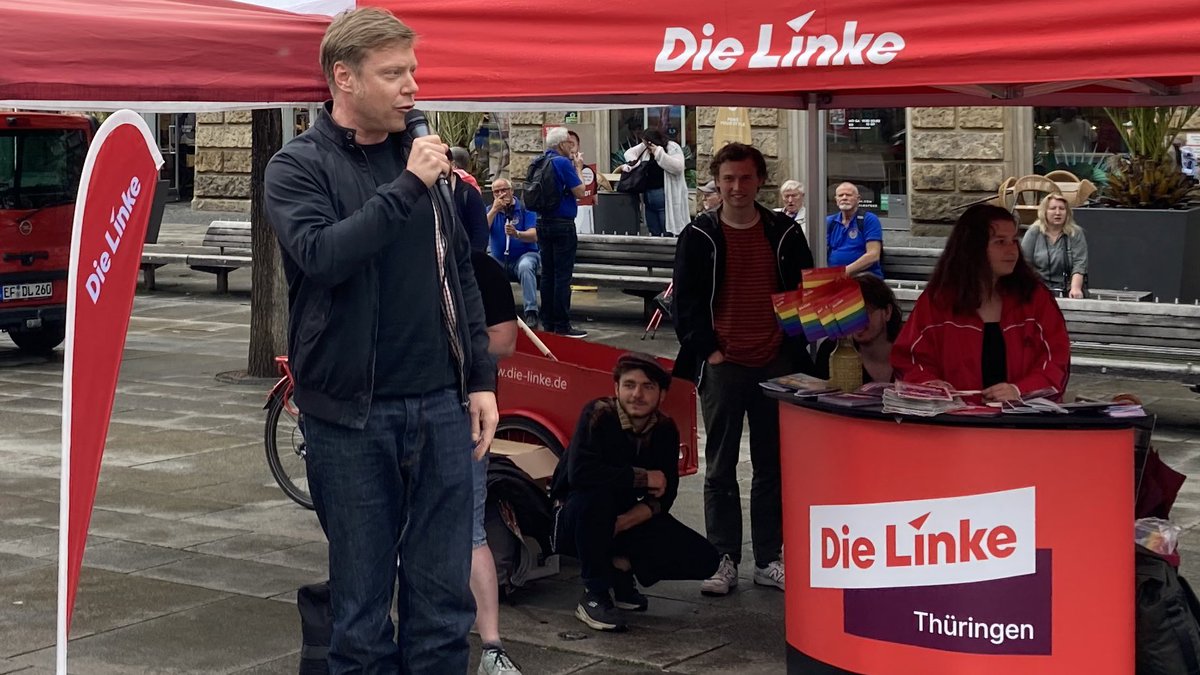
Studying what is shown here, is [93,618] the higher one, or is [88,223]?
→ [88,223]

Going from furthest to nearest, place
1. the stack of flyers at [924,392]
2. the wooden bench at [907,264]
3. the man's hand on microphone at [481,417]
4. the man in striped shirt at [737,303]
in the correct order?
the wooden bench at [907,264] < the man in striped shirt at [737,303] < the stack of flyers at [924,392] < the man's hand on microphone at [481,417]

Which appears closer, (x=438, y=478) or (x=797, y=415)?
(x=438, y=478)

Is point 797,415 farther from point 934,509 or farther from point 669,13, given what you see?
point 669,13

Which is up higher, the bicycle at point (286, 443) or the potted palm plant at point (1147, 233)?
the potted palm plant at point (1147, 233)

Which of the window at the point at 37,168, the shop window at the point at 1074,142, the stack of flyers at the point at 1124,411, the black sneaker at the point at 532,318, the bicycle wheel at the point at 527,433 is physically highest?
the shop window at the point at 1074,142

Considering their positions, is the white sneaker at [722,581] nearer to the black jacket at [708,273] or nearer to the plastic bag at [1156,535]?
the black jacket at [708,273]

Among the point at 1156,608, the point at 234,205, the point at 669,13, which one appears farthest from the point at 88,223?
the point at 234,205

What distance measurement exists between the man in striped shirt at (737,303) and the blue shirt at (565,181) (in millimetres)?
7904

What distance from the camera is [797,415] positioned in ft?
16.3

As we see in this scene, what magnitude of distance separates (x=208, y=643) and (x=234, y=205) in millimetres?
22728

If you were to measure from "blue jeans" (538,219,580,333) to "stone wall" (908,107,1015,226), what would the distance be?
6.70 m

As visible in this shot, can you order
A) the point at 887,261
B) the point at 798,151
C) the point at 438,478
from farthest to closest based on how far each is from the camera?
the point at 798,151 < the point at 887,261 < the point at 438,478

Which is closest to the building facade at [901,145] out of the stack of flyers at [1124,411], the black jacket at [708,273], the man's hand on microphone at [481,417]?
the black jacket at [708,273]

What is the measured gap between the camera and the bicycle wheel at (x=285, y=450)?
8.01m
